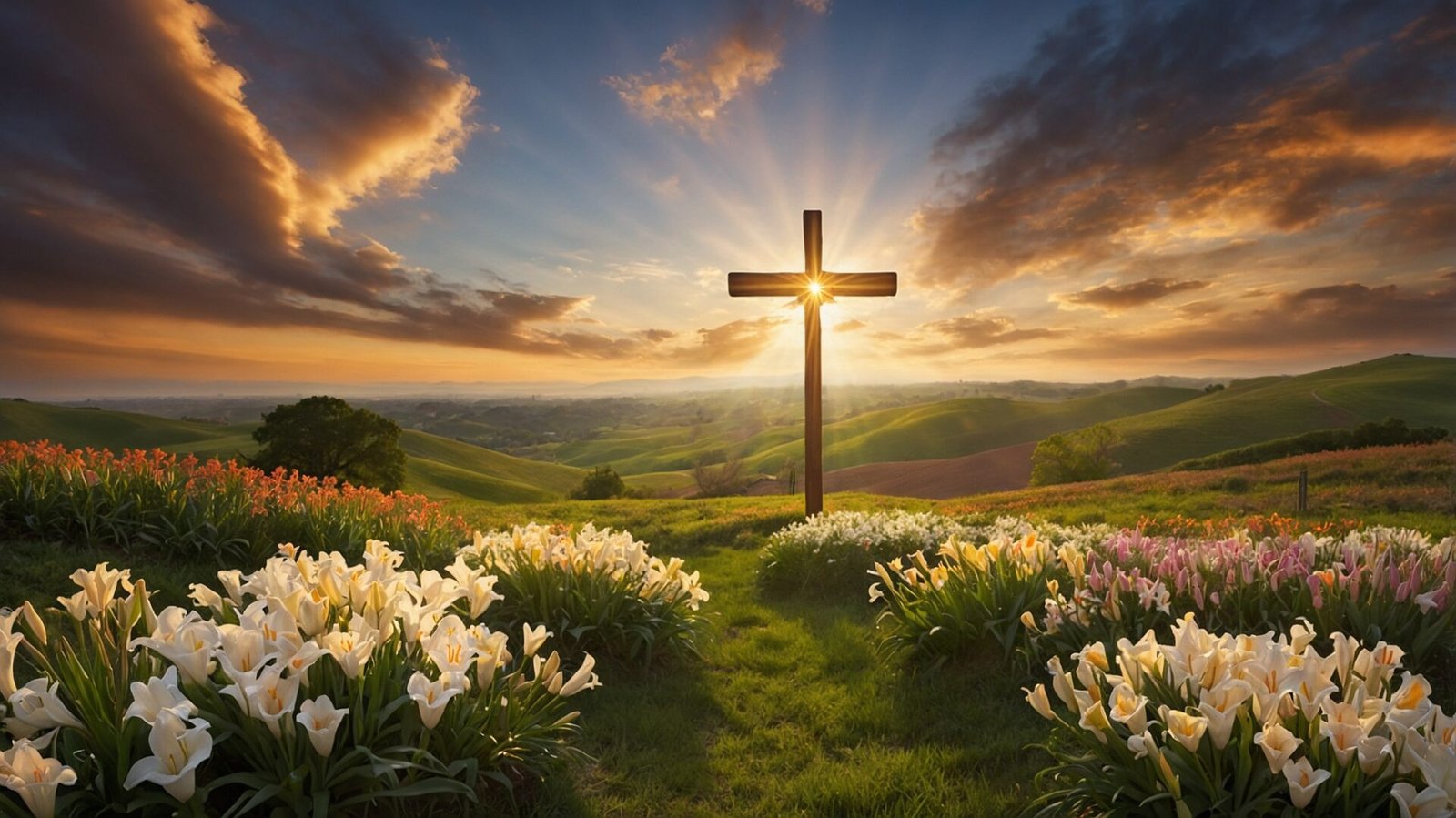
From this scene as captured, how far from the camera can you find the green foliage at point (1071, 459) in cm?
3731

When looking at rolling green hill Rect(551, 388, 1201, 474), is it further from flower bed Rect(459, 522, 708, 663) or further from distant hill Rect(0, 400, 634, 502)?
flower bed Rect(459, 522, 708, 663)

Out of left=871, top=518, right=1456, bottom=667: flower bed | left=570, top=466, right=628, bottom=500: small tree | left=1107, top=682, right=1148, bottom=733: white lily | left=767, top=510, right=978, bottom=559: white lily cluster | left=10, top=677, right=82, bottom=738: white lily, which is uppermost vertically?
left=10, top=677, right=82, bottom=738: white lily

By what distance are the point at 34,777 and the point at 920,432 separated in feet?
272

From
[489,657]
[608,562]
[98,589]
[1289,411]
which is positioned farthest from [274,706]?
[1289,411]

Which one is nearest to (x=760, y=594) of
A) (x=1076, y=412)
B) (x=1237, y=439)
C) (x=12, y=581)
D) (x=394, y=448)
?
(x=12, y=581)

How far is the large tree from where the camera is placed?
79.4 ft

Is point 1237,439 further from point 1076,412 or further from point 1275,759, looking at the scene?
point 1275,759

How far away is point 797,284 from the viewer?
11906 millimetres

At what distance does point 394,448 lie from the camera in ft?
86.7

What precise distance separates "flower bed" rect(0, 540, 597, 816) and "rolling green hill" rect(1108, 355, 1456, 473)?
5526cm

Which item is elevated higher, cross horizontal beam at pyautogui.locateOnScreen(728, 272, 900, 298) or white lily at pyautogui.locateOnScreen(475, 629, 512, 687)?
cross horizontal beam at pyautogui.locateOnScreen(728, 272, 900, 298)

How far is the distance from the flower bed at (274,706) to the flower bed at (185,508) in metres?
5.54

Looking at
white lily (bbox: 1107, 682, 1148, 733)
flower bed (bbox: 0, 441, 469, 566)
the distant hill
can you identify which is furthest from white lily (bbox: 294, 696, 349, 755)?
the distant hill

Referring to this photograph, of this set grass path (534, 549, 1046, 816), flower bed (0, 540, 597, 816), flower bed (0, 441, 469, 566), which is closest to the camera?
flower bed (0, 540, 597, 816)
